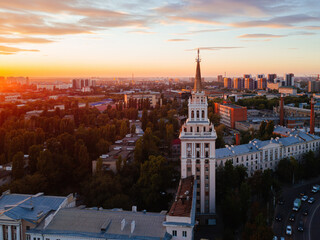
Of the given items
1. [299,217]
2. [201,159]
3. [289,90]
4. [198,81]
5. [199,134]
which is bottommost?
[299,217]

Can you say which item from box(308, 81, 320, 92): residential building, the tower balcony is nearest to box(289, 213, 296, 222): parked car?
the tower balcony

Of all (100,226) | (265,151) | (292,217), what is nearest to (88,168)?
(100,226)

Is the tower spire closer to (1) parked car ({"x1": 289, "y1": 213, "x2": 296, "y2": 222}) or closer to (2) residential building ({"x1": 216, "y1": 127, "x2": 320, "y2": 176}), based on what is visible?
(2) residential building ({"x1": 216, "y1": 127, "x2": 320, "y2": 176})

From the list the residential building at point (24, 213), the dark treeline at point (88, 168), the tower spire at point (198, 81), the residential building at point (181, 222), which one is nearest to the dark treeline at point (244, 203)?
the residential building at point (181, 222)

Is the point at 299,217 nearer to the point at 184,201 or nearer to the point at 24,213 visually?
the point at 184,201

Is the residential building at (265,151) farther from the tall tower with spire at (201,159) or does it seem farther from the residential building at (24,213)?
the residential building at (24,213)

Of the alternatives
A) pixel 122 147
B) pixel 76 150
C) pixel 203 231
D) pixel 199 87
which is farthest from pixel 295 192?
pixel 76 150
